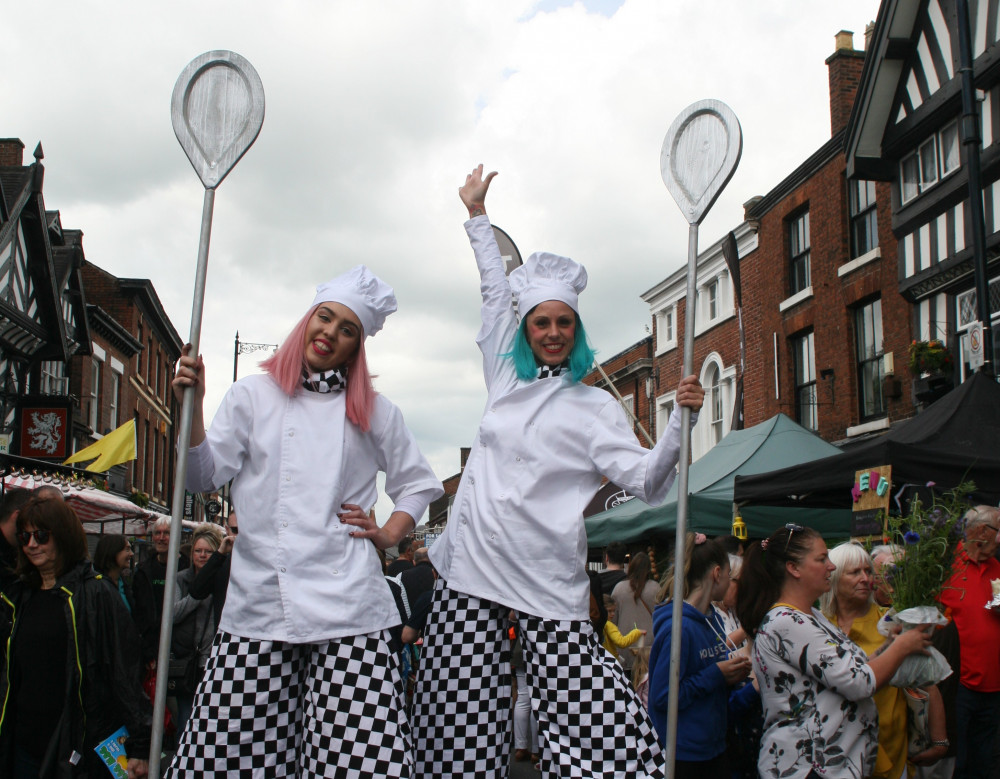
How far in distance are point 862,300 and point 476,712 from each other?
16862mm

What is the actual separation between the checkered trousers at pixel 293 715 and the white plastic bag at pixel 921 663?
194 cm

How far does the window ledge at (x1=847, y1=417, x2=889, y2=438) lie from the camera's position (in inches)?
680

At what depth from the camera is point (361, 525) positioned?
3.07m

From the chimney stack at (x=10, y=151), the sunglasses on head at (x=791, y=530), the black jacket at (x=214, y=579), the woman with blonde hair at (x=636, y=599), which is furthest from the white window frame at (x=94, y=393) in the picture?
the sunglasses on head at (x=791, y=530)

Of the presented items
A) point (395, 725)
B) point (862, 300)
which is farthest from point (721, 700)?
point (862, 300)

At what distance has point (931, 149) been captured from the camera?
51.5ft

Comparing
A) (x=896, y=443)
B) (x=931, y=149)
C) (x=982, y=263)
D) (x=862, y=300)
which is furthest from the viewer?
(x=862, y=300)

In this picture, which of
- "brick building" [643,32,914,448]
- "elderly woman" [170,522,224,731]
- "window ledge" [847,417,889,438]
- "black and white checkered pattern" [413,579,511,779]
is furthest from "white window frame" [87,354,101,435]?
"black and white checkered pattern" [413,579,511,779]

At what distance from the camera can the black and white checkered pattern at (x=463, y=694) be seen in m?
3.16

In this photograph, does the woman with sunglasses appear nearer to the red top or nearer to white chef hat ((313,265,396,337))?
white chef hat ((313,265,396,337))

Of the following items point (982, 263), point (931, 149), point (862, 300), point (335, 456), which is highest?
point (931, 149)

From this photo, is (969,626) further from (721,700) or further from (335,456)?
(335,456)

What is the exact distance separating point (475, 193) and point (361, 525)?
1.45m

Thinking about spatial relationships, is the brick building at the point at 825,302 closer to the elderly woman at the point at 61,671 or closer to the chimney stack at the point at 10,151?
the elderly woman at the point at 61,671
